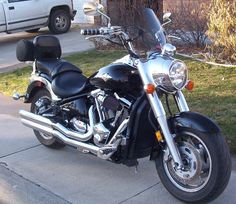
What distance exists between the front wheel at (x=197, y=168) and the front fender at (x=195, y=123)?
4 cm

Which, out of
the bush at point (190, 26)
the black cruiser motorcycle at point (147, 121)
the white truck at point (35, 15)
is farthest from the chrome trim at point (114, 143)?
the white truck at point (35, 15)

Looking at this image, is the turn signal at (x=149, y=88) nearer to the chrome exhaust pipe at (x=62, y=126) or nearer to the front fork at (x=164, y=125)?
the front fork at (x=164, y=125)

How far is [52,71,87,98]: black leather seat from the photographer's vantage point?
180 inches

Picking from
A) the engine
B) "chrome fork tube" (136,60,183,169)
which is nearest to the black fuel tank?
the engine

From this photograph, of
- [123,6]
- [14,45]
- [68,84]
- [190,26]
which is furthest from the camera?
[14,45]

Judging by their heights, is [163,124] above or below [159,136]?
above

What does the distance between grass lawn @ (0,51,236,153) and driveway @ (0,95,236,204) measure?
1.07m

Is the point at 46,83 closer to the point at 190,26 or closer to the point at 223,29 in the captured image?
the point at 223,29

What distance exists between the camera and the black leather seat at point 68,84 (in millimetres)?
4578

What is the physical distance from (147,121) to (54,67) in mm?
1462

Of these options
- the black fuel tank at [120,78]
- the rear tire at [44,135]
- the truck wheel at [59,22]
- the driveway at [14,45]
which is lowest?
the driveway at [14,45]

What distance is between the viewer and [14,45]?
41.2ft

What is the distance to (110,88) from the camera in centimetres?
407

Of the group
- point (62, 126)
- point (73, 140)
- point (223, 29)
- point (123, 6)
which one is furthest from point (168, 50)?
point (123, 6)
